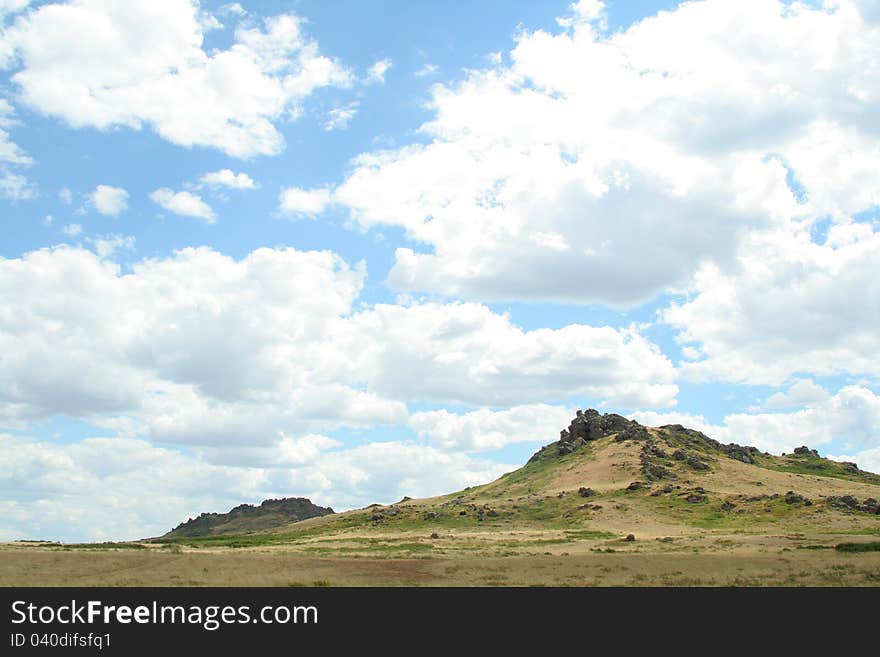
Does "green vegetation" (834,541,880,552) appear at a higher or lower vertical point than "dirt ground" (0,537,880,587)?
lower

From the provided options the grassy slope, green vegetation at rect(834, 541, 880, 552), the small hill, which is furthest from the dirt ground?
the small hill

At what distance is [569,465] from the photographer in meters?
189

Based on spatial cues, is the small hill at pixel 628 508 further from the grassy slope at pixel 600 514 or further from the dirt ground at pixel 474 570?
the dirt ground at pixel 474 570

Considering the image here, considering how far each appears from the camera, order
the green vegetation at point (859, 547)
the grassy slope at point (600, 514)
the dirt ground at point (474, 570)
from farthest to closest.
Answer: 1. the grassy slope at point (600, 514)
2. the green vegetation at point (859, 547)
3. the dirt ground at point (474, 570)

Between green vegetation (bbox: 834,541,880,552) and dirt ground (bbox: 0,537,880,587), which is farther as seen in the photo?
green vegetation (bbox: 834,541,880,552)

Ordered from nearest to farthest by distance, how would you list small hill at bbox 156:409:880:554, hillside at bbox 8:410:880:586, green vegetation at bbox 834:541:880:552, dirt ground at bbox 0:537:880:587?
dirt ground at bbox 0:537:880:587, hillside at bbox 8:410:880:586, green vegetation at bbox 834:541:880:552, small hill at bbox 156:409:880:554

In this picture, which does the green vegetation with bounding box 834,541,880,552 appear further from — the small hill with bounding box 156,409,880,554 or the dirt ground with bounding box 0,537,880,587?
the small hill with bounding box 156,409,880,554

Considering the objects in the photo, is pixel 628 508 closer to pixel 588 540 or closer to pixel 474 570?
pixel 588 540

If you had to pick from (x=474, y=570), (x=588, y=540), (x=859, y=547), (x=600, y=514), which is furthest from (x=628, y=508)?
(x=474, y=570)

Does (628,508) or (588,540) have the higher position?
(628,508)

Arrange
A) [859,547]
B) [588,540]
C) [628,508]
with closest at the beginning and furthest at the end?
[859,547] → [588,540] → [628,508]

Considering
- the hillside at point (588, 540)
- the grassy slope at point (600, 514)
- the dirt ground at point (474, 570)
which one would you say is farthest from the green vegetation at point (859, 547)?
the grassy slope at point (600, 514)
